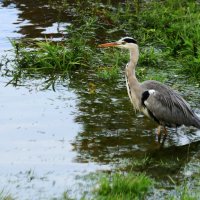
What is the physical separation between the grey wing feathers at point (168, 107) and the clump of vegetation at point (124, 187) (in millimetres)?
2096

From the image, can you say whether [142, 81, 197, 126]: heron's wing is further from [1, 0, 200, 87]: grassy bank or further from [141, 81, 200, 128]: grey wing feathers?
[1, 0, 200, 87]: grassy bank

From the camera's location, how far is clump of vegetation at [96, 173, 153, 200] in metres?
6.48

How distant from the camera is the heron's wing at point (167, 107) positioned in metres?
8.71

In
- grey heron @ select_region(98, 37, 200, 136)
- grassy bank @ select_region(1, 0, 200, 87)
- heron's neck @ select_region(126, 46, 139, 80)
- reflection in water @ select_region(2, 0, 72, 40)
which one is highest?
heron's neck @ select_region(126, 46, 139, 80)

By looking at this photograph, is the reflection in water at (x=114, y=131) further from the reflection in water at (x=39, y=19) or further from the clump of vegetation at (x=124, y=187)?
the reflection in water at (x=39, y=19)

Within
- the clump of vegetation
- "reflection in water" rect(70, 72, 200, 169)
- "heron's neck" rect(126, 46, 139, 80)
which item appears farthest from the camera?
"heron's neck" rect(126, 46, 139, 80)

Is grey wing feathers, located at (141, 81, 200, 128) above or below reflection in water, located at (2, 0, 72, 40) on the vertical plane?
above

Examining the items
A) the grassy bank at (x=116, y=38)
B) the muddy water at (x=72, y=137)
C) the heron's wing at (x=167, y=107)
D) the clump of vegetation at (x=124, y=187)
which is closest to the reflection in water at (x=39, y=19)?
the grassy bank at (x=116, y=38)

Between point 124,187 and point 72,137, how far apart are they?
217 cm

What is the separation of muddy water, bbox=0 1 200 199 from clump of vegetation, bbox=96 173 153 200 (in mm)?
316

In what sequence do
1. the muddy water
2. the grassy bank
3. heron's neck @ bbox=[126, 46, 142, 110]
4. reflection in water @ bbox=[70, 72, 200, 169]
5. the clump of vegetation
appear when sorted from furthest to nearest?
the grassy bank, heron's neck @ bbox=[126, 46, 142, 110], reflection in water @ bbox=[70, 72, 200, 169], the muddy water, the clump of vegetation

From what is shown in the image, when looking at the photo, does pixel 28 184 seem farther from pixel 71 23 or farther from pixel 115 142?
pixel 71 23

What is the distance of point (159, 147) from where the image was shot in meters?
8.47

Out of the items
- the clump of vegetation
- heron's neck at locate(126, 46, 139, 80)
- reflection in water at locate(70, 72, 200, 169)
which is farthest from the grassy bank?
the clump of vegetation
